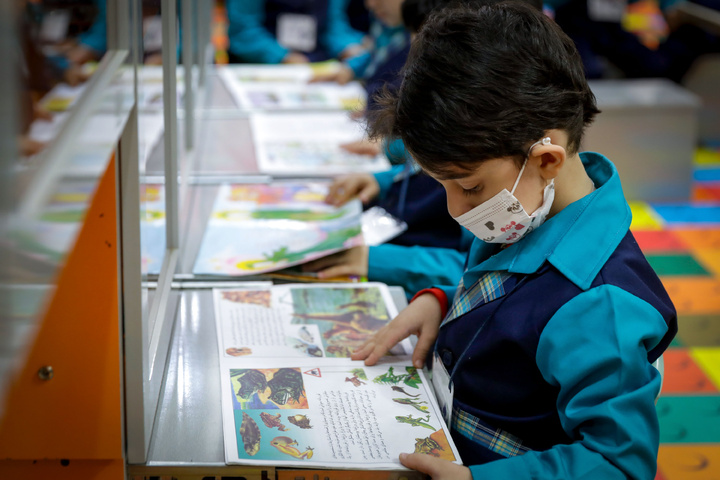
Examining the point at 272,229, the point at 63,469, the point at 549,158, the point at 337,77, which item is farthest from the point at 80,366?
the point at 337,77

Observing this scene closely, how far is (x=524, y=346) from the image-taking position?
3.15 feet

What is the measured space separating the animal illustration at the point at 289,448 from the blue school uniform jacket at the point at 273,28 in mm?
3281

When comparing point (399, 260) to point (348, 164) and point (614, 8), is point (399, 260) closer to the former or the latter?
point (348, 164)

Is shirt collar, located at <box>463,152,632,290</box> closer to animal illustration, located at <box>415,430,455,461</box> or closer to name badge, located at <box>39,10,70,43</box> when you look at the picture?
animal illustration, located at <box>415,430,455,461</box>

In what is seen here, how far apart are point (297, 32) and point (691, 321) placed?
8.26 ft

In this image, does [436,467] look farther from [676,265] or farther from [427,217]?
[676,265]

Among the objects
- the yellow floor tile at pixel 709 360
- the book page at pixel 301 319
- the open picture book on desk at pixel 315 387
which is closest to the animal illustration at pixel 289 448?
the open picture book on desk at pixel 315 387

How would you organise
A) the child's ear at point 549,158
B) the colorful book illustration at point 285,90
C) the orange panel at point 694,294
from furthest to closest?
the orange panel at point 694,294 → the colorful book illustration at point 285,90 → the child's ear at point 549,158

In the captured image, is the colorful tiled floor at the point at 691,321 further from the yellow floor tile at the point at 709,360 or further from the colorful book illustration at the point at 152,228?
the colorful book illustration at the point at 152,228

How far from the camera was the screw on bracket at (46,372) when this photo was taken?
89cm

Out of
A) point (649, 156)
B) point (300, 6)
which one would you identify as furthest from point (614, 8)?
point (300, 6)

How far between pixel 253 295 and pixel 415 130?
56cm

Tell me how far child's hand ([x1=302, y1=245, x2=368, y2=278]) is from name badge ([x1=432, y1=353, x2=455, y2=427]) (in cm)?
39

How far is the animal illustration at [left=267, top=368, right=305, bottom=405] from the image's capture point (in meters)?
1.07
